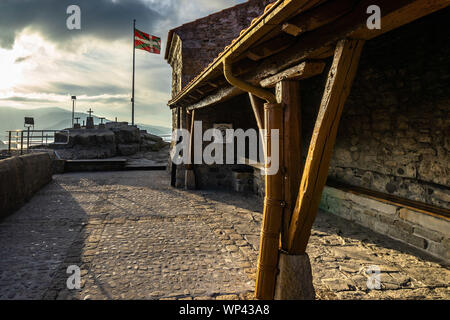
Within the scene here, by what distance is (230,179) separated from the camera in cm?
845

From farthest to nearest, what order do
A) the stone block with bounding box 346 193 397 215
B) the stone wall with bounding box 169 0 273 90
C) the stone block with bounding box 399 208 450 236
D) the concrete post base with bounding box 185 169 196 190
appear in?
the stone wall with bounding box 169 0 273 90, the concrete post base with bounding box 185 169 196 190, the stone block with bounding box 346 193 397 215, the stone block with bounding box 399 208 450 236

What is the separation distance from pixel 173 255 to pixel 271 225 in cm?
181

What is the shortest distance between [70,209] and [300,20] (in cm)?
609

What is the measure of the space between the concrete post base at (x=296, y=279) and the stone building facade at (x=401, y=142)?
98.0 inches

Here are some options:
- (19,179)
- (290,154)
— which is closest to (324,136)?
(290,154)

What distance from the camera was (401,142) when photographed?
4.55m

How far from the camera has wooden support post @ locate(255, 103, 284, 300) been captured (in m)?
2.43

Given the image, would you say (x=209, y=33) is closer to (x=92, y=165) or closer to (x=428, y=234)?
(x=92, y=165)

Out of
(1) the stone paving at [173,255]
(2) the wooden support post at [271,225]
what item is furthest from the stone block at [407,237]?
(2) the wooden support post at [271,225]

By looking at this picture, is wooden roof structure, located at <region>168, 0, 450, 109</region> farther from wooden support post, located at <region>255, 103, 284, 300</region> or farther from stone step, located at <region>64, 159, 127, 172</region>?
stone step, located at <region>64, 159, 127, 172</region>

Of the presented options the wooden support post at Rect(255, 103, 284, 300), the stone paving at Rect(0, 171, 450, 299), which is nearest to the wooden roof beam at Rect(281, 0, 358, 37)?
the wooden support post at Rect(255, 103, 284, 300)

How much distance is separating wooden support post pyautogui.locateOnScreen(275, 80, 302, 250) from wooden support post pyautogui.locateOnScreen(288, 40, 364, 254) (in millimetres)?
156

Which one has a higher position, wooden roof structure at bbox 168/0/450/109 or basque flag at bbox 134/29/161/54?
basque flag at bbox 134/29/161/54

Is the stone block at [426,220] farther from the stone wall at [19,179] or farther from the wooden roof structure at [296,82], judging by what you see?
the stone wall at [19,179]
